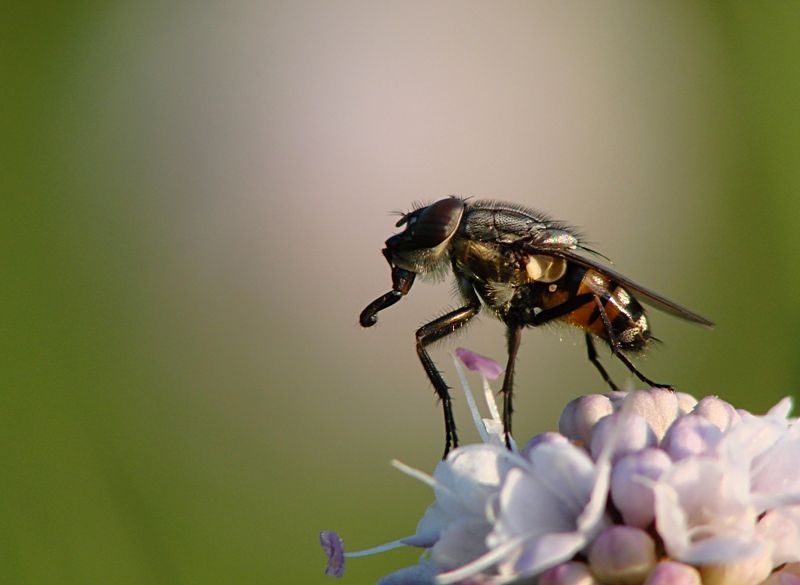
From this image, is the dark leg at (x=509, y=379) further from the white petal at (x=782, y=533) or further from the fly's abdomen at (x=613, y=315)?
the white petal at (x=782, y=533)

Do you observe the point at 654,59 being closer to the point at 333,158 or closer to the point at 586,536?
the point at 333,158

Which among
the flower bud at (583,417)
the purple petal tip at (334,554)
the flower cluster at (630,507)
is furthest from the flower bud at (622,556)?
the purple petal tip at (334,554)

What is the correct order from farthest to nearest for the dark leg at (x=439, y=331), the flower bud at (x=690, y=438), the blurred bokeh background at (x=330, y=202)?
the blurred bokeh background at (x=330, y=202)
the dark leg at (x=439, y=331)
the flower bud at (x=690, y=438)

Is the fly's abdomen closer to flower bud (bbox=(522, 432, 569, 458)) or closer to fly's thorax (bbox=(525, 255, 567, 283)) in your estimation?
fly's thorax (bbox=(525, 255, 567, 283))

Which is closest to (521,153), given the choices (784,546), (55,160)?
(55,160)

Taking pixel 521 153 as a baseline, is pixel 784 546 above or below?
below

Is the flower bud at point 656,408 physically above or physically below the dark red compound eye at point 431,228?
below

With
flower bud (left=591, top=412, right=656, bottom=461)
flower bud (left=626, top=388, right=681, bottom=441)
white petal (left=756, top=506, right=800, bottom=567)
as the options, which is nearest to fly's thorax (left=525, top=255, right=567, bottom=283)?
flower bud (left=626, top=388, right=681, bottom=441)
